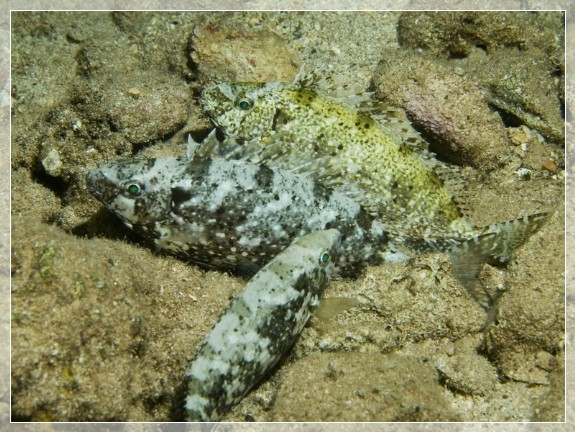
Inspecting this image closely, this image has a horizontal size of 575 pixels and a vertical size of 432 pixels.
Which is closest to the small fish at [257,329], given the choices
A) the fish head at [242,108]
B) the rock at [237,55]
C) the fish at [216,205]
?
the fish at [216,205]

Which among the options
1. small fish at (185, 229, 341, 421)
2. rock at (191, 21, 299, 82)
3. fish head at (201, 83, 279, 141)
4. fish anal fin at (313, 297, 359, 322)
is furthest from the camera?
rock at (191, 21, 299, 82)

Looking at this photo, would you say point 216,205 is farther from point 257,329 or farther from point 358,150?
point 358,150

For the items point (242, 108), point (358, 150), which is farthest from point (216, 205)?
point (358, 150)

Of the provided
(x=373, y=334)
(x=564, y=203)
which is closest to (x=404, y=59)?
(x=564, y=203)

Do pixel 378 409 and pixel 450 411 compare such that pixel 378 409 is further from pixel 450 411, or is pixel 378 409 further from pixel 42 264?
pixel 42 264

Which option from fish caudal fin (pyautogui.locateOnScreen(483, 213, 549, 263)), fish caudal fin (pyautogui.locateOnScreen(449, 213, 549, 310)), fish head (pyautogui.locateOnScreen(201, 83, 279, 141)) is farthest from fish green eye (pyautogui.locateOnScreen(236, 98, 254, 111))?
fish caudal fin (pyautogui.locateOnScreen(483, 213, 549, 263))

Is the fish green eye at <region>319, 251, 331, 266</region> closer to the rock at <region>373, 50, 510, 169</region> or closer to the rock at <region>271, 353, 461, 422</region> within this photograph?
the rock at <region>271, 353, 461, 422</region>
